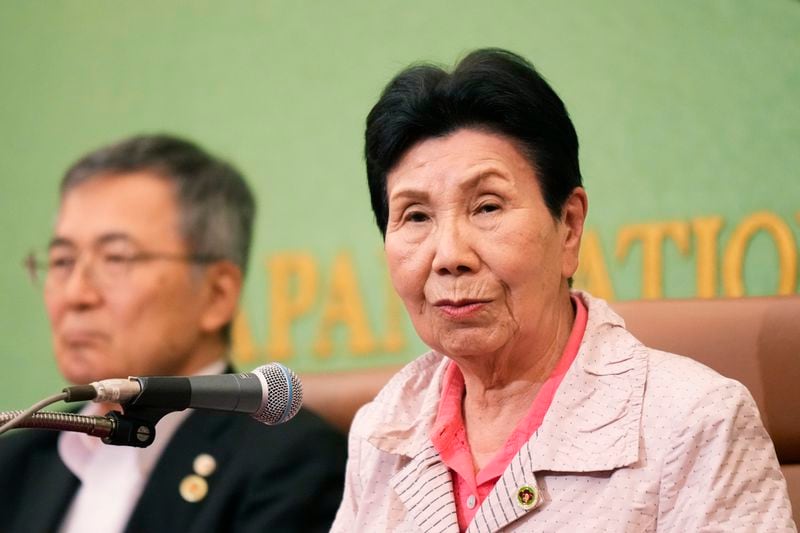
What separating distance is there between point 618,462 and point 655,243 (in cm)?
131

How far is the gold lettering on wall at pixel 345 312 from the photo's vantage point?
3.16 meters

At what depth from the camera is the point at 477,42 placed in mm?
3074

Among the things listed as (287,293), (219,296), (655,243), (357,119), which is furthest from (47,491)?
(655,243)

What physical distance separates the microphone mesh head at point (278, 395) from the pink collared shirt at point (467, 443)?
38 centimetres

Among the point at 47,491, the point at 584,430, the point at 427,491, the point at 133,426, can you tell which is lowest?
the point at 47,491

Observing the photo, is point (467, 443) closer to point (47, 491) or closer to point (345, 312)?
point (47, 491)

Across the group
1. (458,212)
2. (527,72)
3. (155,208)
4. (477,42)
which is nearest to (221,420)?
(155,208)

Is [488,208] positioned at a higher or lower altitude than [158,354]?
higher

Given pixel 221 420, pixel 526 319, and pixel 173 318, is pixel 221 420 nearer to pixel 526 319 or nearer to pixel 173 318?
pixel 173 318

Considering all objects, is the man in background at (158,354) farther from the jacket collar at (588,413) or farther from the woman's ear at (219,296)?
the jacket collar at (588,413)

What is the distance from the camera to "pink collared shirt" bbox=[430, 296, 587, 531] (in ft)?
5.49

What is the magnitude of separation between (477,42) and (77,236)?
1182 millimetres

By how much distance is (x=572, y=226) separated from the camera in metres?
1.80

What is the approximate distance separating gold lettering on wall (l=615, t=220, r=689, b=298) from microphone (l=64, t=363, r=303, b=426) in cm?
150
